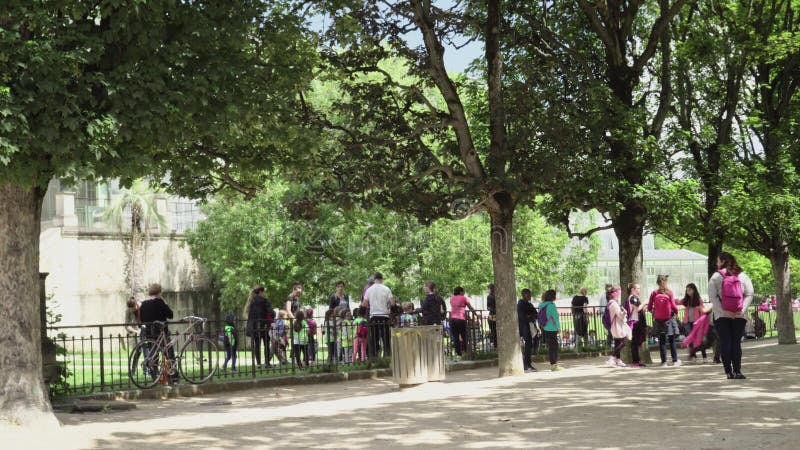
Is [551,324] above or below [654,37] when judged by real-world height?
below

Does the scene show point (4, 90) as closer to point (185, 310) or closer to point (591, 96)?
point (591, 96)

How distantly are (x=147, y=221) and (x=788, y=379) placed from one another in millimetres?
27681

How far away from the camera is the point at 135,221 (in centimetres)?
3691

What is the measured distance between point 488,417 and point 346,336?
959 cm

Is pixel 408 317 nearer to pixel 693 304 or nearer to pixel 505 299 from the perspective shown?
pixel 505 299

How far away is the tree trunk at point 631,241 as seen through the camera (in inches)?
826

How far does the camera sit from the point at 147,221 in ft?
123

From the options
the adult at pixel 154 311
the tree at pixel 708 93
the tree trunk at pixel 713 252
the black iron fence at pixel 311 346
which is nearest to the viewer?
the adult at pixel 154 311

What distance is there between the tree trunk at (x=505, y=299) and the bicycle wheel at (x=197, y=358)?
215 inches

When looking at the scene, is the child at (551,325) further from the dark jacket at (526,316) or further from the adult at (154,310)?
the adult at (154,310)

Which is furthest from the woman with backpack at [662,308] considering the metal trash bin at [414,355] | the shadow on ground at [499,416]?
the metal trash bin at [414,355]

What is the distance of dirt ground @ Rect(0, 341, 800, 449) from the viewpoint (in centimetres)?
1007

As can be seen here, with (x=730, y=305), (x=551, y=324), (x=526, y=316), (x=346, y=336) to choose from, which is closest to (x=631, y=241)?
(x=551, y=324)

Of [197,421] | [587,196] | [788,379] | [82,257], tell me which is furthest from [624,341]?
[82,257]
